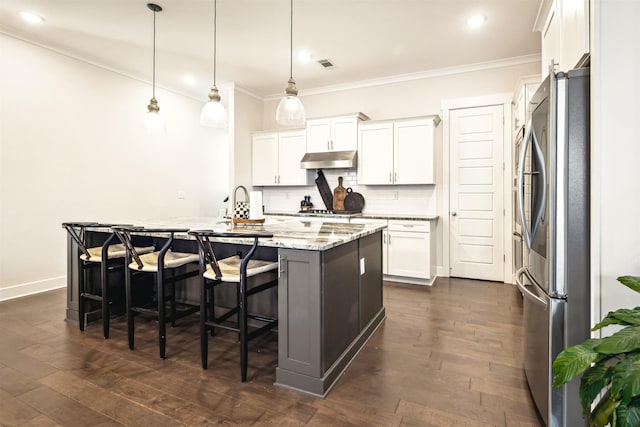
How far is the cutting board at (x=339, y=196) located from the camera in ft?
17.5

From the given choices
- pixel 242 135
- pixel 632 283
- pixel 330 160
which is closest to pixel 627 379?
pixel 632 283

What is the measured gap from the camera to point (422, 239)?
171 inches

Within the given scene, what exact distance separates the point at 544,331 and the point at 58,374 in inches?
113

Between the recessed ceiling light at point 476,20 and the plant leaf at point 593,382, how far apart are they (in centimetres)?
353

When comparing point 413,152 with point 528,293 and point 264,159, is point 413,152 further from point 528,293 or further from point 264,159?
point 528,293

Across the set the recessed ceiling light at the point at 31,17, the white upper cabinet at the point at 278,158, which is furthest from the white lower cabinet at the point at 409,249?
the recessed ceiling light at the point at 31,17

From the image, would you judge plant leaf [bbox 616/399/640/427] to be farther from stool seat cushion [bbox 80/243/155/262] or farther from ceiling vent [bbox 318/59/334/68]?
ceiling vent [bbox 318/59/334/68]

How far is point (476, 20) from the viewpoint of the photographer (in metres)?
3.51

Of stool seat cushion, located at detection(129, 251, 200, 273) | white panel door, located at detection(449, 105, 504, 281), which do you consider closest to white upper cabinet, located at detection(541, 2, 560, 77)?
white panel door, located at detection(449, 105, 504, 281)

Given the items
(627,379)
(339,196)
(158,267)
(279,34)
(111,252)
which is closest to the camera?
(627,379)

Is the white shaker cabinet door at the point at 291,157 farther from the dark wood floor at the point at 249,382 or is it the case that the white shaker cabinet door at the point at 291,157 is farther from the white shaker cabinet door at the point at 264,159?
the dark wood floor at the point at 249,382

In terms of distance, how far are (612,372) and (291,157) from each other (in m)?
4.91

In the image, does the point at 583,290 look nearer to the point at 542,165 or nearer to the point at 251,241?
the point at 542,165

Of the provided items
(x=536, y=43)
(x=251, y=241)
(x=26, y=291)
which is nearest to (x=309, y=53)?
(x=536, y=43)
